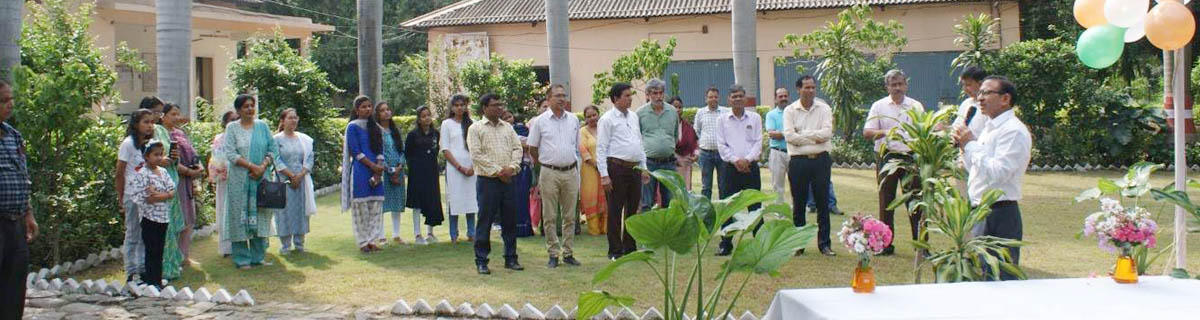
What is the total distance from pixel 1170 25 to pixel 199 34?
70.0ft

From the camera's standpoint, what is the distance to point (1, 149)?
18.4 feet

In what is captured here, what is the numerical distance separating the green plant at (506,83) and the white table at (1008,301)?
704 inches

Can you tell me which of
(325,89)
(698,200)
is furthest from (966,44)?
(698,200)

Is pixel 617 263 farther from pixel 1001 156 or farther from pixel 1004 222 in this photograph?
pixel 1004 222

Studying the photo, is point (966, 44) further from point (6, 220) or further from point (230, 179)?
point (6, 220)

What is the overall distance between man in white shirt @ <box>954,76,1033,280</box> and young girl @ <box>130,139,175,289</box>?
541 centimetres

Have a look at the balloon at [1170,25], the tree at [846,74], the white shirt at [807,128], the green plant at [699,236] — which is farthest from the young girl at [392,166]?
the tree at [846,74]

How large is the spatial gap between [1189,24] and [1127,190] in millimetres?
1094

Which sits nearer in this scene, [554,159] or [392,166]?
[554,159]

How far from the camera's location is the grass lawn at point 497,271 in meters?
7.38

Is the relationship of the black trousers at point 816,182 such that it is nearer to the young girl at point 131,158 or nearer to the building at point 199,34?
the young girl at point 131,158

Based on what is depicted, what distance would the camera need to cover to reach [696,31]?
29406 millimetres

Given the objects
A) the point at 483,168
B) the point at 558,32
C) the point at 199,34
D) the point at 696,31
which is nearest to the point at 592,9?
the point at 696,31

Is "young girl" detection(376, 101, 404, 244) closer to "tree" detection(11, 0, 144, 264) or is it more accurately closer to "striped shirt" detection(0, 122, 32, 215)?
"tree" detection(11, 0, 144, 264)
